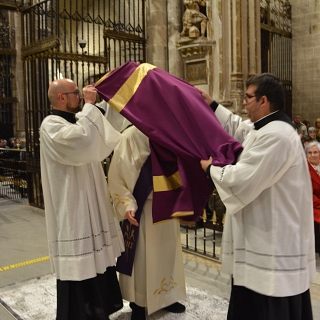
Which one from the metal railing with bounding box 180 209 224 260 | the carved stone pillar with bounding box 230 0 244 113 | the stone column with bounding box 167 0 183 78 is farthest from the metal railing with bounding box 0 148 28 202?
the carved stone pillar with bounding box 230 0 244 113

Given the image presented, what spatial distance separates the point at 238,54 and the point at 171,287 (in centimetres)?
416

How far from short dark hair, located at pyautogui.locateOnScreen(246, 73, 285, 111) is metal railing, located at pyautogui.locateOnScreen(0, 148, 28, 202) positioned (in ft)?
21.9

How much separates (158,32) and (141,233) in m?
4.73

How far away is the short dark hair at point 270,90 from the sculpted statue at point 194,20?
14.2 ft

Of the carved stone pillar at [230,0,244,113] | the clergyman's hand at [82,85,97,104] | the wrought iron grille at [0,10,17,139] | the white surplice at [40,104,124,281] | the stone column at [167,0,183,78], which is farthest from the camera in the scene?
the wrought iron grille at [0,10,17,139]

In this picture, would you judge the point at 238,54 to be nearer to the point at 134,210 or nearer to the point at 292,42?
the point at 134,210

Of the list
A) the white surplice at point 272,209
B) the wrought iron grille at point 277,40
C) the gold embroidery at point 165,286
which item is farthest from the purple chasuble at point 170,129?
the wrought iron grille at point 277,40

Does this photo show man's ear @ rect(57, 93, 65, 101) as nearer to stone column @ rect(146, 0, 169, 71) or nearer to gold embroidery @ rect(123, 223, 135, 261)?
gold embroidery @ rect(123, 223, 135, 261)

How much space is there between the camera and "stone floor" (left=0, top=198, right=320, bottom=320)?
10.3 ft

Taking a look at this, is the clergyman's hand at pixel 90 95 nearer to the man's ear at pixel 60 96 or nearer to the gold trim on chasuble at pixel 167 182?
the man's ear at pixel 60 96

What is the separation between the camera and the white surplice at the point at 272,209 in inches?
80.7

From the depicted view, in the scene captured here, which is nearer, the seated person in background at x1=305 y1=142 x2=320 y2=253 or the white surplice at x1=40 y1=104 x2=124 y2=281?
the white surplice at x1=40 y1=104 x2=124 y2=281

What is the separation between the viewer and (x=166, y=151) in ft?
8.75

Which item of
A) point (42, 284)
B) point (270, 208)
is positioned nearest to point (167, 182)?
point (270, 208)
